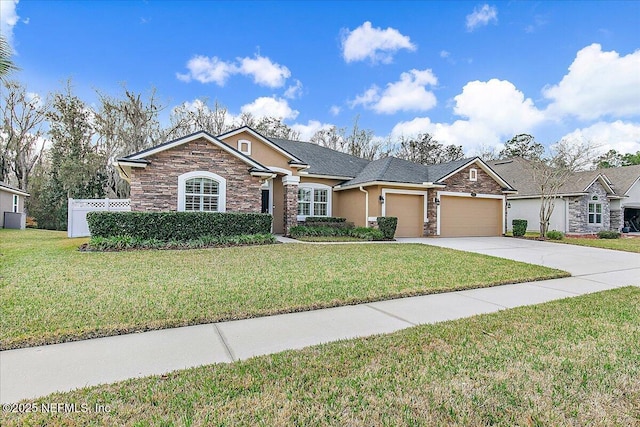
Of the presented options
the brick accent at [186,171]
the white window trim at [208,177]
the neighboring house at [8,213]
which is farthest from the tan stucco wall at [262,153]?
the neighboring house at [8,213]

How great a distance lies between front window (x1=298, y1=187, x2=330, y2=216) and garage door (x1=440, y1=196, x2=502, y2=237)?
6.27m

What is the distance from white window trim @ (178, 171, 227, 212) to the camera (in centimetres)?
1290

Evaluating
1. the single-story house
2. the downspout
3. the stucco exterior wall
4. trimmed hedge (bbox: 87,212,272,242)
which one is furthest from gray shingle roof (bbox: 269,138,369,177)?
the stucco exterior wall

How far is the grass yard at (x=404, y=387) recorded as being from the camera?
2.42 metres

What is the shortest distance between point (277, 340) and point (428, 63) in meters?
19.5

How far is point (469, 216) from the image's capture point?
1906cm

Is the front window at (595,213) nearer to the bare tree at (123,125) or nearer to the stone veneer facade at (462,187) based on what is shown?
the stone veneer facade at (462,187)

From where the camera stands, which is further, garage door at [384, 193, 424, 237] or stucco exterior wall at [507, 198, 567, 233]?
stucco exterior wall at [507, 198, 567, 233]

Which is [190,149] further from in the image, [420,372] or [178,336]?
[420,372]

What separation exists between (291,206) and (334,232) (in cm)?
245

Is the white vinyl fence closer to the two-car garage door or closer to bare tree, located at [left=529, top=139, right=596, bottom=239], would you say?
the two-car garage door

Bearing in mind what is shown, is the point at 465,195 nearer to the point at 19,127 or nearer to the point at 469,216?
the point at 469,216

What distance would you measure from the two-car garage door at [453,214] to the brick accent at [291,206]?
14.9 feet

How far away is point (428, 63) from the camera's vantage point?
1934 centimetres
